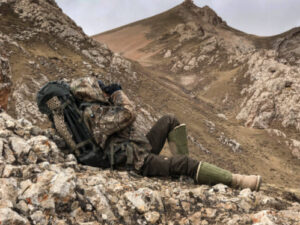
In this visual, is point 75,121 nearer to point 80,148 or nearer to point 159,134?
point 80,148

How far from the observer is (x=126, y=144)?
4469 millimetres

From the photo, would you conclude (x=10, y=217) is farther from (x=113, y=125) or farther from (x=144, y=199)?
(x=113, y=125)

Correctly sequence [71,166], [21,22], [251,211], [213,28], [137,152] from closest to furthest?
[251,211] < [71,166] < [137,152] < [21,22] < [213,28]

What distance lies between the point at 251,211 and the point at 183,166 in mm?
1285

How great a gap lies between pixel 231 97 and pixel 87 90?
2233 cm

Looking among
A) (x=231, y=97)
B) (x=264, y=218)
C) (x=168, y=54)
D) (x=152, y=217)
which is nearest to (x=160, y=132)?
(x=152, y=217)

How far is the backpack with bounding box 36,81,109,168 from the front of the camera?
14.6ft

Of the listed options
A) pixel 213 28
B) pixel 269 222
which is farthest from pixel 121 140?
pixel 213 28

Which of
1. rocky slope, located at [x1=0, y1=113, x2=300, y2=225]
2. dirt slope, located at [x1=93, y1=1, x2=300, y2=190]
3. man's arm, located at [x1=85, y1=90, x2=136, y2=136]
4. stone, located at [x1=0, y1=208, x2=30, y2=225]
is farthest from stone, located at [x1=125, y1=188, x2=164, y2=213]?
dirt slope, located at [x1=93, y1=1, x2=300, y2=190]

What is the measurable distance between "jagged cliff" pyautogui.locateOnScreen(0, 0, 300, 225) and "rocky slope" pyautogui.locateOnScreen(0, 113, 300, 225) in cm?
1

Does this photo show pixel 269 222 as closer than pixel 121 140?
Yes

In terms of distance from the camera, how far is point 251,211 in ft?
12.2

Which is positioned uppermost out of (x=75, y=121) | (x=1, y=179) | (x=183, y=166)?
(x=75, y=121)

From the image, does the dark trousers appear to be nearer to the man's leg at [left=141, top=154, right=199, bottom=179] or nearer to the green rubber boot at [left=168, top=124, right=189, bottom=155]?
the man's leg at [left=141, top=154, right=199, bottom=179]
